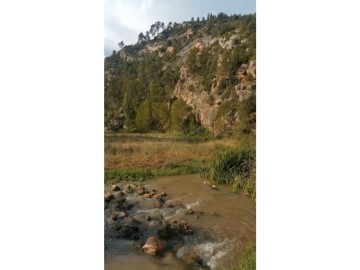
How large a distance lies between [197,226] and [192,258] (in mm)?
271

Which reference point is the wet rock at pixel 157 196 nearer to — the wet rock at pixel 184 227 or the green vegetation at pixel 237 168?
the wet rock at pixel 184 227

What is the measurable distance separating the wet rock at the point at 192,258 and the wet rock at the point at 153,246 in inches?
7.9

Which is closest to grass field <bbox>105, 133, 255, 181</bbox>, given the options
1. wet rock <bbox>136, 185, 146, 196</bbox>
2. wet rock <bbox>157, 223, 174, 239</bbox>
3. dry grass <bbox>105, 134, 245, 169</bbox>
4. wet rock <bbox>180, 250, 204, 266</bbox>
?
dry grass <bbox>105, 134, 245, 169</bbox>

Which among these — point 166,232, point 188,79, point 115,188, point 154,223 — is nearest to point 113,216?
point 115,188

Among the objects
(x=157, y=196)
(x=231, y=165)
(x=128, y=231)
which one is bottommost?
(x=128, y=231)

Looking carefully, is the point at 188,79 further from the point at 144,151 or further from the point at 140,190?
the point at 140,190

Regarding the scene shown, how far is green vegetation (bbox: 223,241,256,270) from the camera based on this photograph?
372 centimetres

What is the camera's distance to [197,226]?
3869 mm

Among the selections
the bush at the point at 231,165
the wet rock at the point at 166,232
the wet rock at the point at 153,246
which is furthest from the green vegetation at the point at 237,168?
the wet rock at the point at 153,246

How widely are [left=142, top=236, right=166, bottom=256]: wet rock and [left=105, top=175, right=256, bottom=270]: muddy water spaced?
1.7 inches

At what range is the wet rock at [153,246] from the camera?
3.84 m
